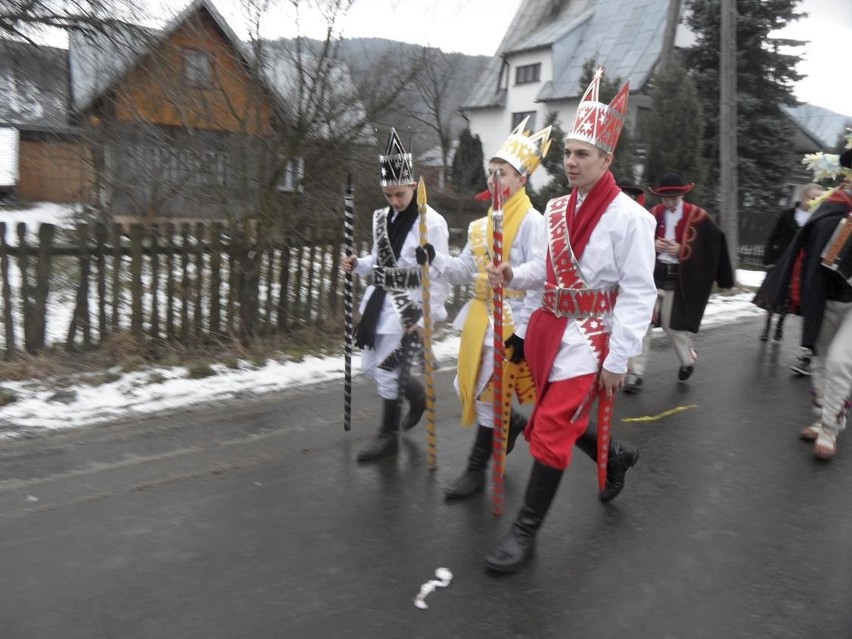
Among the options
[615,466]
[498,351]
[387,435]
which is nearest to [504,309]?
[498,351]

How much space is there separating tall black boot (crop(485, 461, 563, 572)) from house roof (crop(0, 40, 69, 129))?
333 inches

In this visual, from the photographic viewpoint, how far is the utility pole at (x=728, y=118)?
13.1m

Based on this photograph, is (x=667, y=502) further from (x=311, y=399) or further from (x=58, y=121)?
(x=58, y=121)

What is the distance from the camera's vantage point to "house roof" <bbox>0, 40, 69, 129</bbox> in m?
9.30

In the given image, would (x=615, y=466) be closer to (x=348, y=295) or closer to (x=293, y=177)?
(x=348, y=295)

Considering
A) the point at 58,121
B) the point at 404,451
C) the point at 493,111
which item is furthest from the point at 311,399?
the point at 493,111

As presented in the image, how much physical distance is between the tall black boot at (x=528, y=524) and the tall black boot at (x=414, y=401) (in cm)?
177

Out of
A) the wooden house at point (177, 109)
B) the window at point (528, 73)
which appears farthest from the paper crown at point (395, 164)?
the window at point (528, 73)

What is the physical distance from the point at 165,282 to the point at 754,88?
23.0 m

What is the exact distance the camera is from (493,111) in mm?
38562

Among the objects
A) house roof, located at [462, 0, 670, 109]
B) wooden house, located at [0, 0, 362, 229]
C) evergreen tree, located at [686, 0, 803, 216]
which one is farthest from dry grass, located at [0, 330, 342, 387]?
house roof, located at [462, 0, 670, 109]

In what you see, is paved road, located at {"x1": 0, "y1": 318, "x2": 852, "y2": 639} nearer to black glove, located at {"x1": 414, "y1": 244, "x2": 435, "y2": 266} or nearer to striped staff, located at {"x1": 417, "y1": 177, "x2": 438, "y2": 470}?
striped staff, located at {"x1": 417, "y1": 177, "x2": 438, "y2": 470}

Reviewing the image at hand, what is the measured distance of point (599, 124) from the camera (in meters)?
3.62

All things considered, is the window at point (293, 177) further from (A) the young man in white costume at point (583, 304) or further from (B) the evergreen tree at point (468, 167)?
(B) the evergreen tree at point (468, 167)
